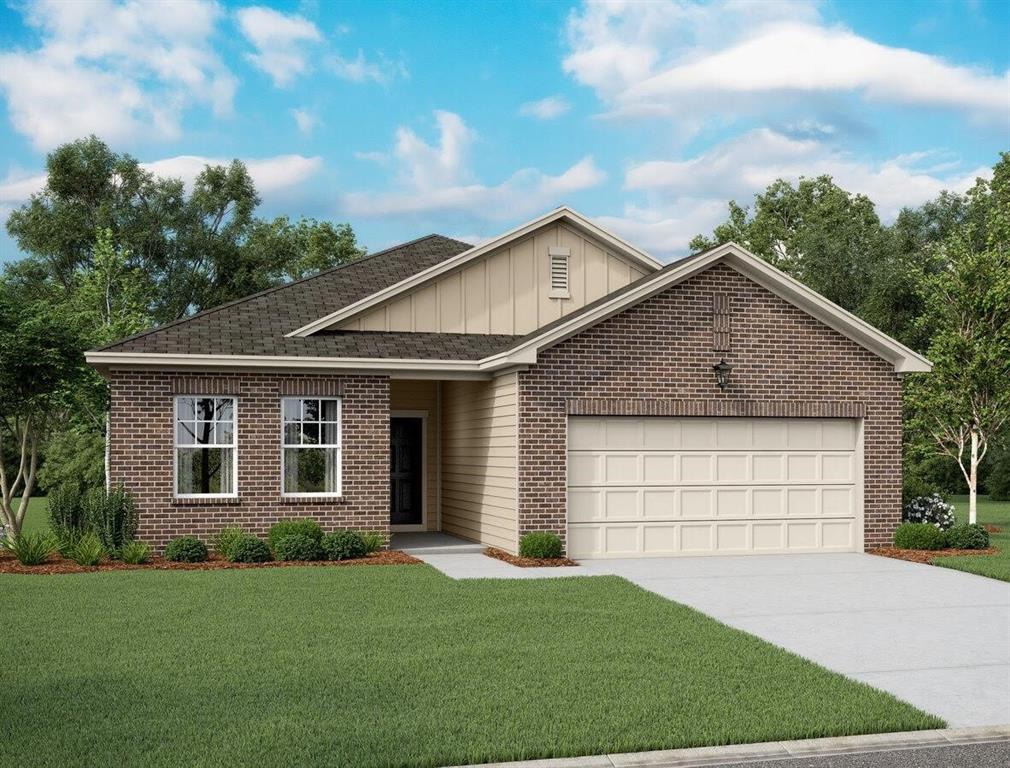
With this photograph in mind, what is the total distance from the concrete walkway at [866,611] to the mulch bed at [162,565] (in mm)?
901

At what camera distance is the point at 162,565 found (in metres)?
17.9

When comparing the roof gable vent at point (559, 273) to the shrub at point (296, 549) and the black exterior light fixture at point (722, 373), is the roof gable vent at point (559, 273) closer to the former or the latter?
the black exterior light fixture at point (722, 373)

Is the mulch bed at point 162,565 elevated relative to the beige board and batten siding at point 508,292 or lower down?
lower down

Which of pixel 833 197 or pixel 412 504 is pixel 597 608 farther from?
pixel 833 197

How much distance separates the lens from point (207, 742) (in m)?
7.60

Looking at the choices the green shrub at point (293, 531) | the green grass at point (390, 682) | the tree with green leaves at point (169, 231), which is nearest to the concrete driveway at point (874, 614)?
the green grass at point (390, 682)

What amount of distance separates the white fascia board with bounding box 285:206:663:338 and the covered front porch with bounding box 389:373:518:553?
6.74 feet

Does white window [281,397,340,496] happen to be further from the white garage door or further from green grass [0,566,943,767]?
green grass [0,566,943,767]

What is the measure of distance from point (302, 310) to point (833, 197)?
45.8 m

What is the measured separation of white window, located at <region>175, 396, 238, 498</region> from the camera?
19.2 m

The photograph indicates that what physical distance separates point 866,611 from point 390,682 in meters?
6.69

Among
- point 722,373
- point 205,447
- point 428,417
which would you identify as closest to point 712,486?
point 722,373

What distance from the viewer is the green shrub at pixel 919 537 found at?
19797 millimetres

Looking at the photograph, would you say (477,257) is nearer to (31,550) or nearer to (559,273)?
(559,273)
